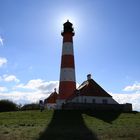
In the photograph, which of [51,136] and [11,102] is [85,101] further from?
[51,136]

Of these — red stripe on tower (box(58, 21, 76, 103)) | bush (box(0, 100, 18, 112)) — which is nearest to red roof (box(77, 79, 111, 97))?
red stripe on tower (box(58, 21, 76, 103))

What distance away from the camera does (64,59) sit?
167ft

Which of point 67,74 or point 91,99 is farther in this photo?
point 91,99

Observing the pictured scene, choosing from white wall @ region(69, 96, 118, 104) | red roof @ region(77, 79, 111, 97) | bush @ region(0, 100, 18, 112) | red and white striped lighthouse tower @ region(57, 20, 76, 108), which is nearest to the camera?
red and white striped lighthouse tower @ region(57, 20, 76, 108)

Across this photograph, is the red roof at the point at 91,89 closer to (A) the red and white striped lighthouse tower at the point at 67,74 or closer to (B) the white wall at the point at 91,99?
(B) the white wall at the point at 91,99

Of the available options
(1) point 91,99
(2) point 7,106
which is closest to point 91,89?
(1) point 91,99

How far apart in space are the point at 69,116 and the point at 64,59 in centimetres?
1291

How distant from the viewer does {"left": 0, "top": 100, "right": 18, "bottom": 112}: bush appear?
2188 inches

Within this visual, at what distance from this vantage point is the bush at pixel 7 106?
182ft

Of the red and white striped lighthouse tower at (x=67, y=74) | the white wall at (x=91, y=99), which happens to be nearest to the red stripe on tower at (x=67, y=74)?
the red and white striped lighthouse tower at (x=67, y=74)

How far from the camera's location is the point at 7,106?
184ft

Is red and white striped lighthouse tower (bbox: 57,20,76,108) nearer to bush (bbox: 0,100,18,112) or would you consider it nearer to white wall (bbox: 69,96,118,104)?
white wall (bbox: 69,96,118,104)

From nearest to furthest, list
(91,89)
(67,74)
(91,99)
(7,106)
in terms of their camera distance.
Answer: (67,74) → (91,99) → (91,89) → (7,106)

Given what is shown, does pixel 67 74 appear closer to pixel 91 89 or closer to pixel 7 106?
pixel 91 89
